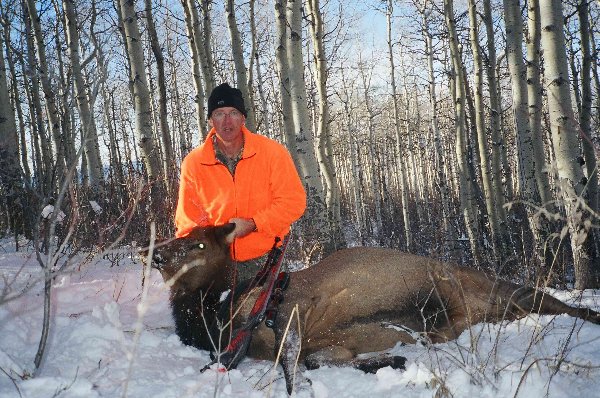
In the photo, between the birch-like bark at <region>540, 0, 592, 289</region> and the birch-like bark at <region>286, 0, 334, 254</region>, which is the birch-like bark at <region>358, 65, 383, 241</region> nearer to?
the birch-like bark at <region>286, 0, 334, 254</region>

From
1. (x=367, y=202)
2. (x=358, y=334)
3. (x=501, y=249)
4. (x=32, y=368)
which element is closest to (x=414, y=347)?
(x=358, y=334)

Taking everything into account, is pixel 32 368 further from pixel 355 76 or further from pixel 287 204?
pixel 355 76

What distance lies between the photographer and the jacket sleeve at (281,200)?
3.93m

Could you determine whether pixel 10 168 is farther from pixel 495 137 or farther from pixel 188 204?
pixel 495 137

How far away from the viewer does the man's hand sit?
374cm

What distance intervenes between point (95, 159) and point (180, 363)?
8913mm

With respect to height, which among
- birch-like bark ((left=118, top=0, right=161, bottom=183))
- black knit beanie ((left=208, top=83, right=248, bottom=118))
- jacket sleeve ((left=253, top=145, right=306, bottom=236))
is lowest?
jacket sleeve ((left=253, top=145, right=306, bottom=236))

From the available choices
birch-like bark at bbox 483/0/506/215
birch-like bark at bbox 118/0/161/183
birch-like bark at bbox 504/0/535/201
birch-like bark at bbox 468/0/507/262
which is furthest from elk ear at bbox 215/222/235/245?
birch-like bark at bbox 483/0/506/215

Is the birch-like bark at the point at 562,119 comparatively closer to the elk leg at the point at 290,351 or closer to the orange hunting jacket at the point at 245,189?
the orange hunting jacket at the point at 245,189

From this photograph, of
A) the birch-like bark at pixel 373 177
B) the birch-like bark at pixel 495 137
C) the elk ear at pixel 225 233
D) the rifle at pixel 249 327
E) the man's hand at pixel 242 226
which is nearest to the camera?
the rifle at pixel 249 327

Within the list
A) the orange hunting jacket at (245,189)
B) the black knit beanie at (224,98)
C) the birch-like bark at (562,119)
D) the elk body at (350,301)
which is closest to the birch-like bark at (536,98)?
the birch-like bark at (562,119)

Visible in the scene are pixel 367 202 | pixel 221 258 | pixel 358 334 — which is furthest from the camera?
pixel 367 202

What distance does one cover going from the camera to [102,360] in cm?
282

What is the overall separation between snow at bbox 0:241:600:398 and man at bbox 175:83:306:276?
1.02 m
